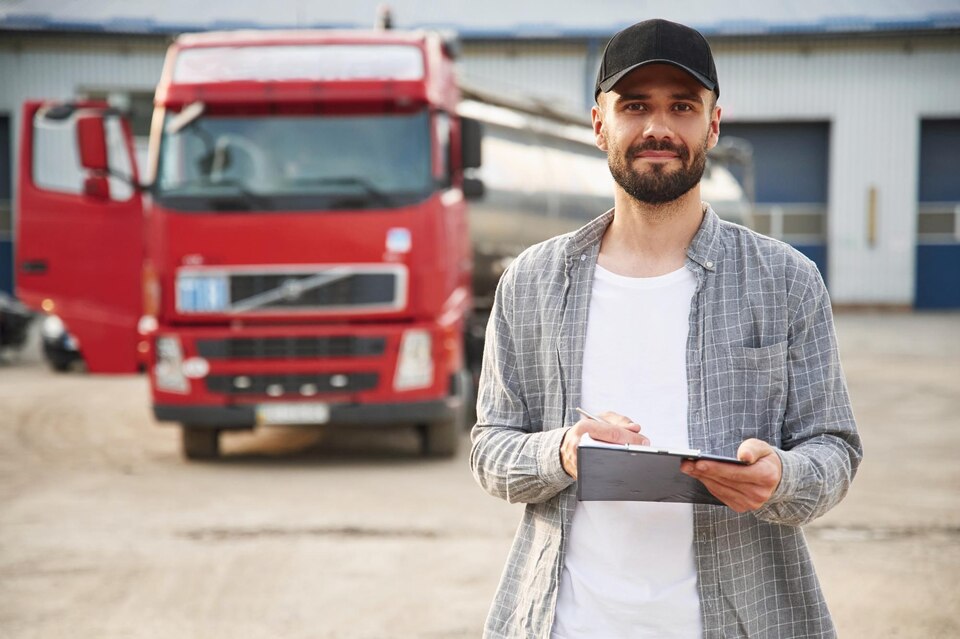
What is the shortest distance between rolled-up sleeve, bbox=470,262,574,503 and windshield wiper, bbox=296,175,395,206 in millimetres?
6769

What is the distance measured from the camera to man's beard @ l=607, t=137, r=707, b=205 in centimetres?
226

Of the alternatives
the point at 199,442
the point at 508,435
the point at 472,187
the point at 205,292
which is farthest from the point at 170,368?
the point at 508,435

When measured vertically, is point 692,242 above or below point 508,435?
above

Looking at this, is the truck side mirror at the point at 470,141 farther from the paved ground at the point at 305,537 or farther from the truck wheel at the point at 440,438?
the paved ground at the point at 305,537

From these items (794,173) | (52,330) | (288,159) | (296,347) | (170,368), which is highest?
(794,173)

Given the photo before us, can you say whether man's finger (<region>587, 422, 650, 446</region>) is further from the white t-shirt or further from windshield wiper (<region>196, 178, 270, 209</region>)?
windshield wiper (<region>196, 178, 270, 209</region>)

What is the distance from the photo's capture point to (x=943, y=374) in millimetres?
16312

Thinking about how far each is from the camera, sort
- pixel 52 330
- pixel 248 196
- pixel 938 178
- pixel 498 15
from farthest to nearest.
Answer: pixel 498 15
pixel 938 178
pixel 52 330
pixel 248 196

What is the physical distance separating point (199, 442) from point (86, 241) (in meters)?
1.77

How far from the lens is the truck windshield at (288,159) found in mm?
9203

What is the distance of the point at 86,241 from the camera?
31.6 ft

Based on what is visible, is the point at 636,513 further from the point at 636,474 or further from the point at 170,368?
the point at 170,368

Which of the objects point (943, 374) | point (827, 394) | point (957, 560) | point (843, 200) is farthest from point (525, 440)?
point (843, 200)

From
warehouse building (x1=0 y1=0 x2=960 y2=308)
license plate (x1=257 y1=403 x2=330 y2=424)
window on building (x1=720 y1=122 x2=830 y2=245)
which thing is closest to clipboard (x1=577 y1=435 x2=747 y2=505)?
license plate (x1=257 y1=403 x2=330 y2=424)
